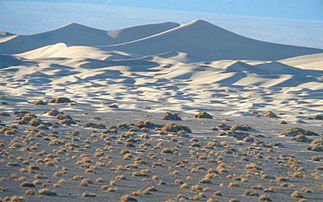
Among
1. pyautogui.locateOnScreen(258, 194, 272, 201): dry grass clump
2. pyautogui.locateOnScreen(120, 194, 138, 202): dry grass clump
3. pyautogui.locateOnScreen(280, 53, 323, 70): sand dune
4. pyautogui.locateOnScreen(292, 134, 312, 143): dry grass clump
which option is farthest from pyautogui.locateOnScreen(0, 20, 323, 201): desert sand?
pyautogui.locateOnScreen(280, 53, 323, 70): sand dune

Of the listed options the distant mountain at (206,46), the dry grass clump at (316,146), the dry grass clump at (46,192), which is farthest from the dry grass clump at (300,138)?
the distant mountain at (206,46)

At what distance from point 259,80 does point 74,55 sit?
3104cm

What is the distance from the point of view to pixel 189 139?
32.0 meters

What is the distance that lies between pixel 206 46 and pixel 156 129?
77.0 m

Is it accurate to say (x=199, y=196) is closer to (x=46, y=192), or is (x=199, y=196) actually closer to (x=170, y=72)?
(x=46, y=192)

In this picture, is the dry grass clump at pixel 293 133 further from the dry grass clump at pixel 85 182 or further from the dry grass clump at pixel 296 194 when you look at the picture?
the dry grass clump at pixel 85 182

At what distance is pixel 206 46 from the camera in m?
112

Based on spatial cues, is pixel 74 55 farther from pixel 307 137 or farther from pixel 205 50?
pixel 307 137

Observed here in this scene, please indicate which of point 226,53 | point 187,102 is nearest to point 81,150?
point 187,102

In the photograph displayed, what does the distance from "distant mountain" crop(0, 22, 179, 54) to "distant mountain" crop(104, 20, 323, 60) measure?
7013 mm

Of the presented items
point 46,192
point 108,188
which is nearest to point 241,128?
point 108,188

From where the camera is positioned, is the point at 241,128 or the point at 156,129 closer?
the point at 156,129

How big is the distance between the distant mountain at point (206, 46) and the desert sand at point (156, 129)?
7009 mm

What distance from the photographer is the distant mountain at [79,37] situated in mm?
114312
